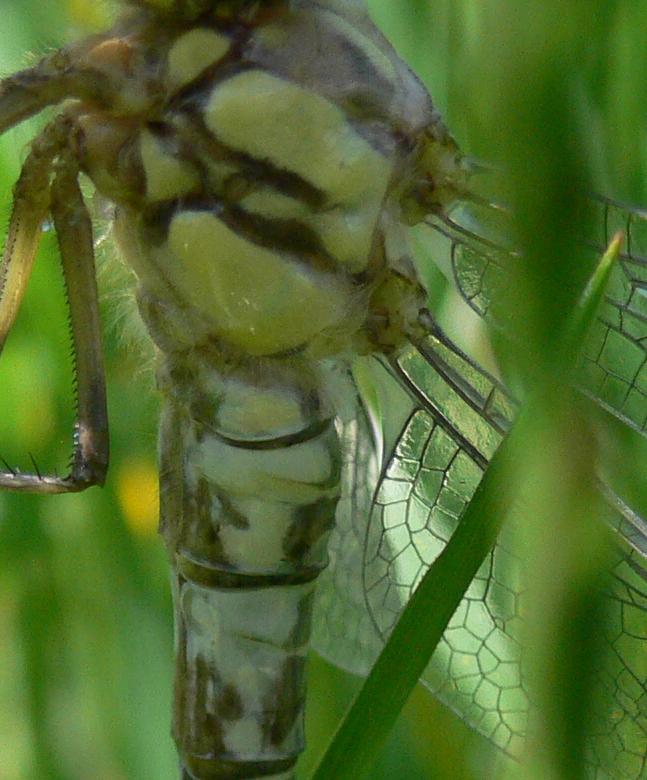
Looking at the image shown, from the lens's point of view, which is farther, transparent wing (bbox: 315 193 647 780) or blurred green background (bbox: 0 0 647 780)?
blurred green background (bbox: 0 0 647 780)

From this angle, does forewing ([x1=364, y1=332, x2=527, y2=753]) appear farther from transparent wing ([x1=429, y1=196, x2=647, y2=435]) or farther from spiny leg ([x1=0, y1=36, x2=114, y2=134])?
spiny leg ([x1=0, y1=36, x2=114, y2=134])

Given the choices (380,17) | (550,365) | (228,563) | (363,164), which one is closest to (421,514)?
(228,563)

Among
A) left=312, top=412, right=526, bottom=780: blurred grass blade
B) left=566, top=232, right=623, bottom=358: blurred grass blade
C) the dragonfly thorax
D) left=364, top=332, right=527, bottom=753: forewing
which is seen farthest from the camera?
left=364, top=332, right=527, bottom=753: forewing

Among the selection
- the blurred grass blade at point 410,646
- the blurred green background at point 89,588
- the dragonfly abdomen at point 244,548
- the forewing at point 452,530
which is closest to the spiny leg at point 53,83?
the blurred green background at point 89,588

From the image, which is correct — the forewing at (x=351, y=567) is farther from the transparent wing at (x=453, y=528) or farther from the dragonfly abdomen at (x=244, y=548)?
the dragonfly abdomen at (x=244, y=548)

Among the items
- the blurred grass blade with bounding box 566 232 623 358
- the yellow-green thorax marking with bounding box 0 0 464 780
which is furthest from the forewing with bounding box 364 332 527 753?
the blurred grass blade with bounding box 566 232 623 358

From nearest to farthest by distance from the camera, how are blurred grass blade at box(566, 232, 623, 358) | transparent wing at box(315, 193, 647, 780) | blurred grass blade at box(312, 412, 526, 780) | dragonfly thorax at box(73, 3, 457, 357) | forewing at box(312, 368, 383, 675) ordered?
blurred grass blade at box(566, 232, 623, 358) < blurred grass blade at box(312, 412, 526, 780) < dragonfly thorax at box(73, 3, 457, 357) < transparent wing at box(315, 193, 647, 780) < forewing at box(312, 368, 383, 675)

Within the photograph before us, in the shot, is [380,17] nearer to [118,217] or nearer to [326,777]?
[118,217]
